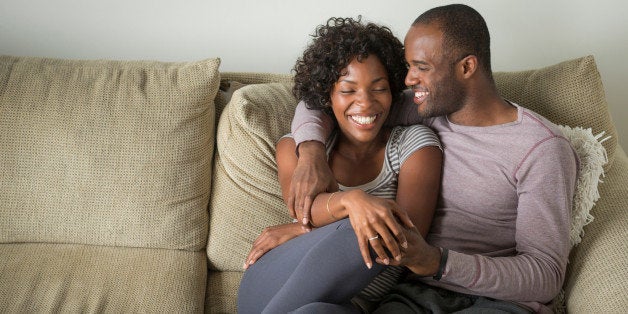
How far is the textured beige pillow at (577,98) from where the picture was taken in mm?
1690

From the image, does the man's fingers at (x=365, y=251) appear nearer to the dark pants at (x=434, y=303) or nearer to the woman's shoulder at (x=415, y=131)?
the dark pants at (x=434, y=303)

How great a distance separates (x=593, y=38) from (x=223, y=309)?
151 centimetres

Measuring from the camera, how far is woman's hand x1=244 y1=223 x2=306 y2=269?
1553 millimetres

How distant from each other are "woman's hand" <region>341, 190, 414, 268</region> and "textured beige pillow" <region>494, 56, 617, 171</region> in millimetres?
657

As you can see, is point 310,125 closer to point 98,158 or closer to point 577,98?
point 98,158

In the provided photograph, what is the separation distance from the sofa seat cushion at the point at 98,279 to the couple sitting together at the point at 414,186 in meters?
0.22

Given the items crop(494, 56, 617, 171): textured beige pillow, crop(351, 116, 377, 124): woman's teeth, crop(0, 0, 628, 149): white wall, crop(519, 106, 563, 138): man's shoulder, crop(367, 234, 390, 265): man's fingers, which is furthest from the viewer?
crop(0, 0, 628, 149): white wall

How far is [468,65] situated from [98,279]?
3.48 feet

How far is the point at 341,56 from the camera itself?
1.53 metres

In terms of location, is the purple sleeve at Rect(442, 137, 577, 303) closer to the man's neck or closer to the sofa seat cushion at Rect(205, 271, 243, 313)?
the man's neck

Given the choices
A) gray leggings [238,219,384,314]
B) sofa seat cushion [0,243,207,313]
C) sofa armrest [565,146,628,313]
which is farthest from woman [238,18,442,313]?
sofa armrest [565,146,628,313]

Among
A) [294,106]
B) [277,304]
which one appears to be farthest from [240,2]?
[277,304]

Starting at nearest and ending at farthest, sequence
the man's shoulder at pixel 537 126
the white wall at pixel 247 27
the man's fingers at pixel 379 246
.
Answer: the man's fingers at pixel 379 246 < the man's shoulder at pixel 537 126 < the white wall at pixel 247 27

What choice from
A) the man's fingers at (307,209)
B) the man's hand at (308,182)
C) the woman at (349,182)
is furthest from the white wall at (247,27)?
the man's fingers at (307,209)
